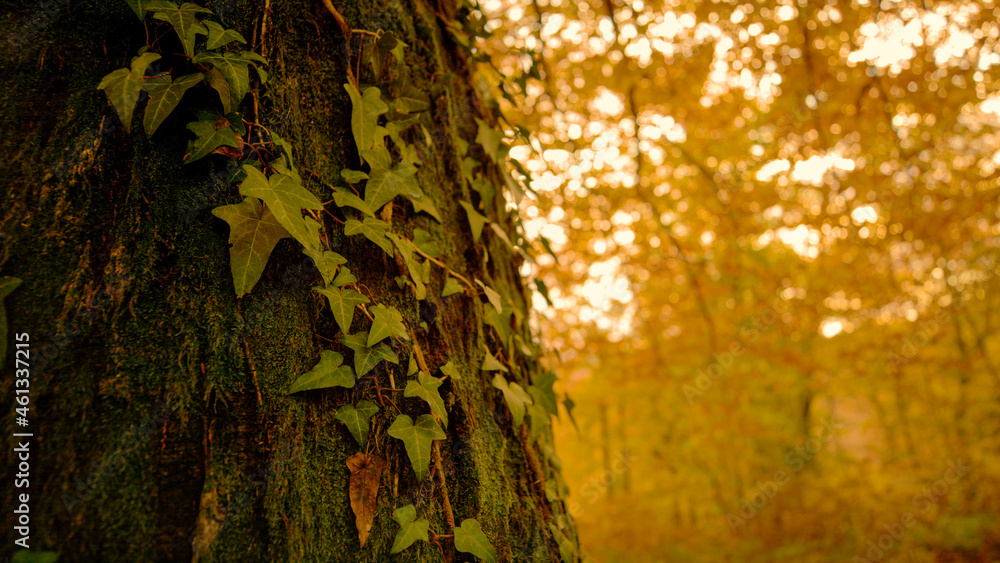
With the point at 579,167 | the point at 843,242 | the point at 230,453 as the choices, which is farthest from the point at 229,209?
the point at 843,242

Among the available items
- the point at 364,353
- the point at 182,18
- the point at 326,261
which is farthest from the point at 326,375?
the point at 182,18

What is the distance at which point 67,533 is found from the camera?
0.73m

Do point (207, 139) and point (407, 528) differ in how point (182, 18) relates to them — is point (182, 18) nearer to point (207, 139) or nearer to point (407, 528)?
point (207, 139)

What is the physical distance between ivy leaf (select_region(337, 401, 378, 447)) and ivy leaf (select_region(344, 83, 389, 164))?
0.53 metres

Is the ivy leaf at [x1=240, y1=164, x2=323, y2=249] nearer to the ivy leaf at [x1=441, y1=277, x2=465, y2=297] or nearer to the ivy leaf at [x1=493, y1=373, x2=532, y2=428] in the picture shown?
the ivy leaf at [x1=441, y1=277, x2=465, y2=297]

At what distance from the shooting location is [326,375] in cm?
95

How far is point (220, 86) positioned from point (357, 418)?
66cm

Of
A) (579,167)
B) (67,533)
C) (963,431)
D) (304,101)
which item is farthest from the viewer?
(963,431)

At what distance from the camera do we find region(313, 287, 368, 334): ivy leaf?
0.97 meters

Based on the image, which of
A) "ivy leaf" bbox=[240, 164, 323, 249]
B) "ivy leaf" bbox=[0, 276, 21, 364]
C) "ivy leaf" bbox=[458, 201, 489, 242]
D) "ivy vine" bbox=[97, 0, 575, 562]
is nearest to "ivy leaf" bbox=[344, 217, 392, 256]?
"ivy vine" bbox=[97, 0, 575, 562]

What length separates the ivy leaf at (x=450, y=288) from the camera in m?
1.24

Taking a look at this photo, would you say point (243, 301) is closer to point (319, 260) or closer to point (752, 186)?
point (319, 260)

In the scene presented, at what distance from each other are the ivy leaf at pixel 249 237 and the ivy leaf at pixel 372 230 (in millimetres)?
135

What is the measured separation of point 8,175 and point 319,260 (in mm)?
501
